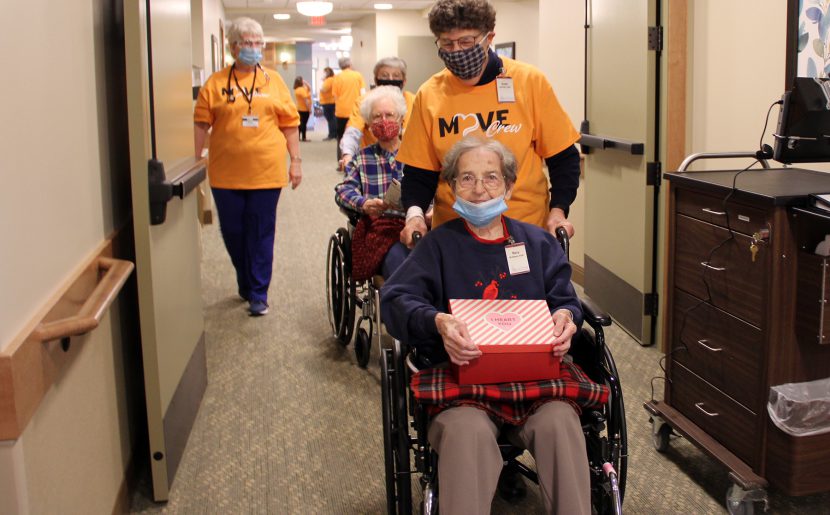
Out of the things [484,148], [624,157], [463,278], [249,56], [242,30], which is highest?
[242,30]

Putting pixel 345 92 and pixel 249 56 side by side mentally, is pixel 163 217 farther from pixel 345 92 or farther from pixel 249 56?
pixel 345 92

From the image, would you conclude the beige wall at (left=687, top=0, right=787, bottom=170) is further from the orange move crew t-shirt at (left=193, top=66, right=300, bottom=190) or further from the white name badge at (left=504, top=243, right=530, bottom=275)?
the orange move crew t-shirt at (left=193, top=66, right=300, bottom=190)

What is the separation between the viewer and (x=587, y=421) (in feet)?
7.09

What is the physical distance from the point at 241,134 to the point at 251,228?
0.53 metres

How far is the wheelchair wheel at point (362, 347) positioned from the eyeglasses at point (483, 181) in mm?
1766

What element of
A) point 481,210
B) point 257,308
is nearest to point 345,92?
point 257,308

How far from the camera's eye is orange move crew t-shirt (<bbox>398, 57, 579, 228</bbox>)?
106 inches

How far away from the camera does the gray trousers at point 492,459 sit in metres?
1.98

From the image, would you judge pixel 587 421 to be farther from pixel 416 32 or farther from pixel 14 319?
pixel 416 32

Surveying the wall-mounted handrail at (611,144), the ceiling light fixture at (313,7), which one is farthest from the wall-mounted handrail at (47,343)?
the ceiling light fixture at (313,7)

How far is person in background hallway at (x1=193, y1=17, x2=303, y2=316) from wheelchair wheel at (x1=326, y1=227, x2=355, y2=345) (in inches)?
22.9

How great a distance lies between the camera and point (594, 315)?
2221mm

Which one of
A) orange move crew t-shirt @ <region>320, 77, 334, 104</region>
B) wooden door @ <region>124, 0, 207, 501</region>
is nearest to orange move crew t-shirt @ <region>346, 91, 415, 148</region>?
wooden door @ <region>124, 0, 207, 501</region>

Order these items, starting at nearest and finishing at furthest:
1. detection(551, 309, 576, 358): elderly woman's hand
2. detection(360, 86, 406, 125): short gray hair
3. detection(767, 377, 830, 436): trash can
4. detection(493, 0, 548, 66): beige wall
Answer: detection(551, 309, 576, 358): elderly woman's hand
detection(767, 377, 830, 436): trash can
detection(360, 86, 406, 125): short gray hair
detection(493, 0, 548, 66): beige wall
